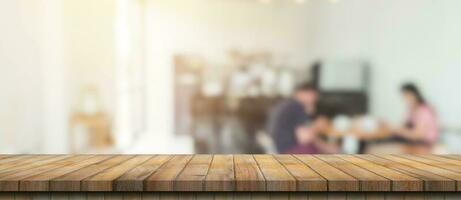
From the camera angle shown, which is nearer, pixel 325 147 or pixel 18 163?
pixel 18 163

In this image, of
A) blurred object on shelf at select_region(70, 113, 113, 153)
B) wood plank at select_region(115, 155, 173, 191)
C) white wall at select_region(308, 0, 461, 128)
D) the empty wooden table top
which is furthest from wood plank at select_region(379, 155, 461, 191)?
blurred object on shelf at select_region(70, 113, 113, 153)

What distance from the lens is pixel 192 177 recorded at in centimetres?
100

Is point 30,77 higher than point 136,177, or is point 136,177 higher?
point 30,77

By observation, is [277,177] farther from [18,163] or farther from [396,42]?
[396,42]

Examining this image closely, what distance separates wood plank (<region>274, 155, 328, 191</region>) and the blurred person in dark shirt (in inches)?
114

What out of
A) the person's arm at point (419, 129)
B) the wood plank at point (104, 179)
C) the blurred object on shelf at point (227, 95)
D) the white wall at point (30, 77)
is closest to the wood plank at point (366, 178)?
the wood plank at point (104, 179)

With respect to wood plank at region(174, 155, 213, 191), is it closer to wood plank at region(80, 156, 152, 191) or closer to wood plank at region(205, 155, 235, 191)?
wood plank at region(205, 155, 235, 191)

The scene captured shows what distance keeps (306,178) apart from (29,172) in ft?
1.76

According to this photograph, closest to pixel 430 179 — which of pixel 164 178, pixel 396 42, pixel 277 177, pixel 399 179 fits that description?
pixel 399 179

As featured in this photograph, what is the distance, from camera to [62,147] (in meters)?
3.95

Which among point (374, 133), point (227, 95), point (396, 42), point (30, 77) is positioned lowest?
point (374, 133)

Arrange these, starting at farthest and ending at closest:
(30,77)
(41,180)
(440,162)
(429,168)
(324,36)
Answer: (324,36) < (30,77) < (440,162) < (429,168) < (41,180)

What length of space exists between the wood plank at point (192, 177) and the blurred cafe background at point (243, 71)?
114 inches

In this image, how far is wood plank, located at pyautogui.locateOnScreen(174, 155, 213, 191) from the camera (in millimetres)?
971
